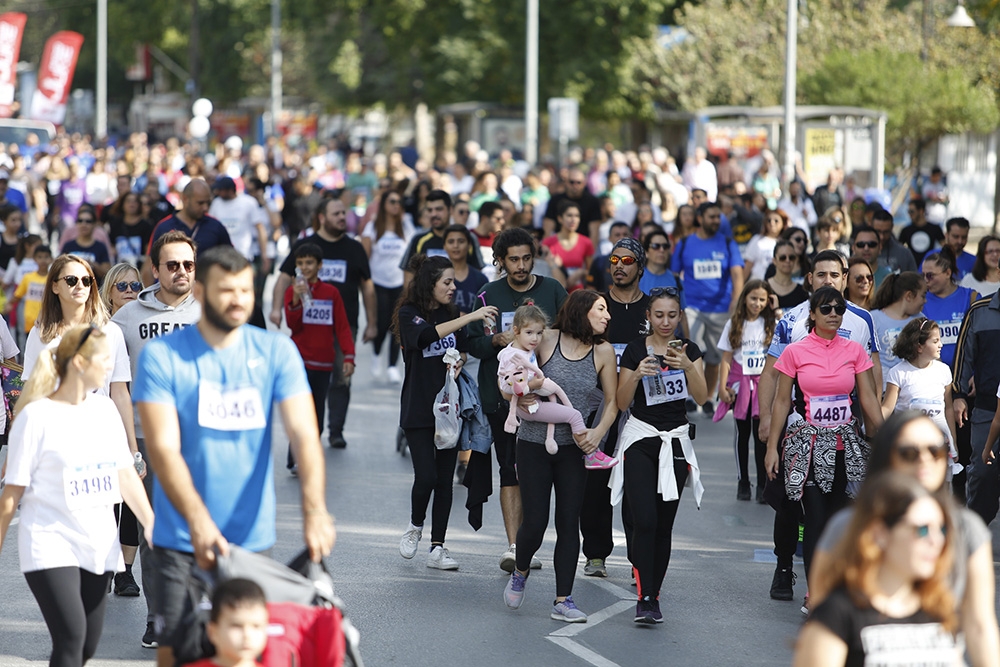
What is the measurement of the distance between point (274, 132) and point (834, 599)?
5173 cm

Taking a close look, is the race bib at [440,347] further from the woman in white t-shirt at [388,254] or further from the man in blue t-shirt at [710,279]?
the woman in white t-shirt at [388,254]

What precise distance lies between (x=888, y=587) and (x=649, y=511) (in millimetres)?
3495

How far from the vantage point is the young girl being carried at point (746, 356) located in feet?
33.5

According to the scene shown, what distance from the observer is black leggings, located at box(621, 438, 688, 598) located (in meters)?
7.24

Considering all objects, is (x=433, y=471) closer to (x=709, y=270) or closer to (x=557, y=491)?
(x=557, y=491)

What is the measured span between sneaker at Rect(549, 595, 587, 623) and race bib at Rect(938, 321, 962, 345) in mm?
3718

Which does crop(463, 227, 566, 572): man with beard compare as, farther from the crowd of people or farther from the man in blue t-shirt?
the man in blue t-shirt

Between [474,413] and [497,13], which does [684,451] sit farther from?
[497,13]

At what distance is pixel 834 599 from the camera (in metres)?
3.77

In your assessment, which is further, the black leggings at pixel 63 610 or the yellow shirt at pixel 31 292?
the yellow shirt at pixel 31 292

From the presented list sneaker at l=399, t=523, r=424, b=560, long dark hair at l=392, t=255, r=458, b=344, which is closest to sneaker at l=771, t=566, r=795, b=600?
sneaker at l=399, t=523, r=424, b=560

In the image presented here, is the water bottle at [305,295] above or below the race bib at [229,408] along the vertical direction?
above

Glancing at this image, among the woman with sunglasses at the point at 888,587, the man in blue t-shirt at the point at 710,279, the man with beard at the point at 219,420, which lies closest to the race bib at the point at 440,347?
the man with beard at the point at 219,420

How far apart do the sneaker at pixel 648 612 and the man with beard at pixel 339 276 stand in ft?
15.7
